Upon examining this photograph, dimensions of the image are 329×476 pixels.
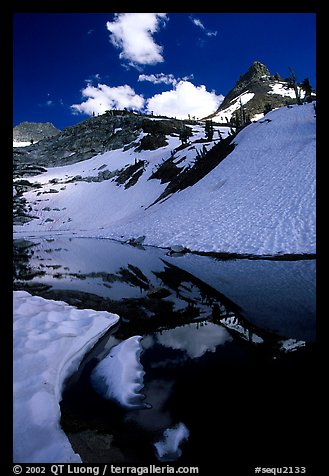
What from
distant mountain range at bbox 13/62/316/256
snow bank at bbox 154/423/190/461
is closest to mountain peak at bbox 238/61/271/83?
distant mountain range at bbox 13/62/316/256

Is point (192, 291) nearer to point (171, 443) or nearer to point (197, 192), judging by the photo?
point (171, 443)

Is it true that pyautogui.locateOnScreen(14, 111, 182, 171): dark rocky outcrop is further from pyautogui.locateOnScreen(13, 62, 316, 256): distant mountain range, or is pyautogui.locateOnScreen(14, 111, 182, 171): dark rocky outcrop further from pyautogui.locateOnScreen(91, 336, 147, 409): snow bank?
pyautogui.locateOnScreen(91, 336, 147, 409): snow bank

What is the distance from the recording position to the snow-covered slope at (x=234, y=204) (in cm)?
1617

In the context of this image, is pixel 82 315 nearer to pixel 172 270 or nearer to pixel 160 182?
pixel 172 270

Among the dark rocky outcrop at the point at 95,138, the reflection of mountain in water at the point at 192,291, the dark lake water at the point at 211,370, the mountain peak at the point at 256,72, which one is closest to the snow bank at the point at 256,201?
the reflection of mountain in water at the point at 192,291

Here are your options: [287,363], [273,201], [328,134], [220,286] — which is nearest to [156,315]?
[220,286]

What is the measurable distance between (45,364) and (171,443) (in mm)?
2534

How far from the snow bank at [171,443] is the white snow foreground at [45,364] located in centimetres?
99

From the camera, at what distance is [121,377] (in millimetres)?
4750

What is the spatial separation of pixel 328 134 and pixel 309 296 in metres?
7.04

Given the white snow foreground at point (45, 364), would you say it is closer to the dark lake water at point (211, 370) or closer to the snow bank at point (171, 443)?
the dark lake water at point (211, 370)

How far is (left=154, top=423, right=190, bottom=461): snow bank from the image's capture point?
10.5ft

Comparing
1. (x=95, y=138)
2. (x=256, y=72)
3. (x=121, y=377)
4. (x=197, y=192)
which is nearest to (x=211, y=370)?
(x=121, y=377)

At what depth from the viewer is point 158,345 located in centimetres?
596
